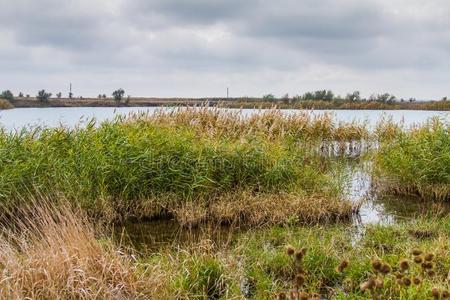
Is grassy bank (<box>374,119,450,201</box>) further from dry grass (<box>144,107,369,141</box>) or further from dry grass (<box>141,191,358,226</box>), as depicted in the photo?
dry grass (<box>144,107,369,141</box>)

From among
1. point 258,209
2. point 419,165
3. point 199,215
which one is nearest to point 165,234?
point 199,215

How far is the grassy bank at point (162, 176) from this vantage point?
30.5ft

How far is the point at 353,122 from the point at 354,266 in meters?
15.7

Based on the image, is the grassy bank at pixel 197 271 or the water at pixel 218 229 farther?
the water at pixel 218 229

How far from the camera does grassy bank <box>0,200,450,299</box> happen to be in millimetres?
4562

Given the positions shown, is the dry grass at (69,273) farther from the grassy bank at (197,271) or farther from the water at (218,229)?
the water at (218,229)

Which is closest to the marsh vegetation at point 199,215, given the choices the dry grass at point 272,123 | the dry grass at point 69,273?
the dry grass at point 69,273

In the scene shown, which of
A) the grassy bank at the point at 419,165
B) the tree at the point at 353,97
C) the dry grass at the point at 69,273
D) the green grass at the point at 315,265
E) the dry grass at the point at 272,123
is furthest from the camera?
the tree at the point at 353,97

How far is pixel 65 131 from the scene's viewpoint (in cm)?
1068

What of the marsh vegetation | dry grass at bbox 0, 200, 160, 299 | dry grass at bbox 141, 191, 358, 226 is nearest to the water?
the marsh vegetation

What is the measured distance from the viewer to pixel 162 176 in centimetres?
1005

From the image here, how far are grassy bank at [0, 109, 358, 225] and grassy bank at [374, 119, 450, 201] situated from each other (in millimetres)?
1559

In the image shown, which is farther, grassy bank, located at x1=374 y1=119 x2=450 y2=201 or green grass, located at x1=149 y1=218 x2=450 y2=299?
grassy bank, located at x1=374 y1=119 x2=450 y2=201

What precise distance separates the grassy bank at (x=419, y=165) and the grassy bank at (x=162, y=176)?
1.56 metres
